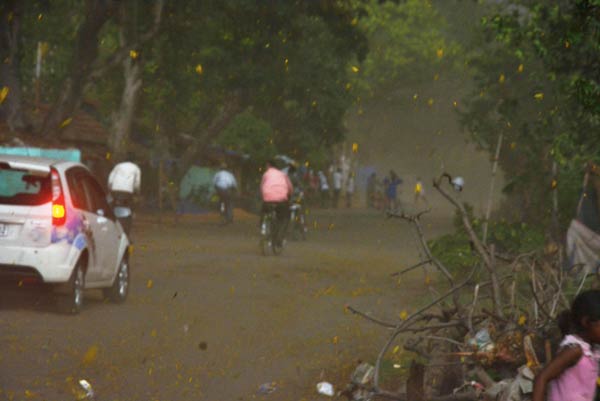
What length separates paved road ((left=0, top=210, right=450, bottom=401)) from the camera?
369 inches

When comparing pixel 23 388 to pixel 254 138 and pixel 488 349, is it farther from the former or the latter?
pixel 254 138

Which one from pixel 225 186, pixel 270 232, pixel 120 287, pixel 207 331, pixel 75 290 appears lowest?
pixel 207 331

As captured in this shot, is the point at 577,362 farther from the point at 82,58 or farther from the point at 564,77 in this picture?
the point at 82,58

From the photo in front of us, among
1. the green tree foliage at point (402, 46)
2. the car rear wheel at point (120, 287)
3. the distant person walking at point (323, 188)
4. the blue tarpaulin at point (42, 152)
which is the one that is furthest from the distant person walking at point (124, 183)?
the green tree foliage at point (402, 46)

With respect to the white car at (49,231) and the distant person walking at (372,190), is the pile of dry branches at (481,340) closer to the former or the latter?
the white car at (49,231)

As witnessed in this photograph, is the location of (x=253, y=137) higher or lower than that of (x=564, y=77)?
lower

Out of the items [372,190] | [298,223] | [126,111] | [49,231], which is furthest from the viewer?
[372,190]

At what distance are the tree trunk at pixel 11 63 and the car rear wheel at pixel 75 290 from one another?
15.9m

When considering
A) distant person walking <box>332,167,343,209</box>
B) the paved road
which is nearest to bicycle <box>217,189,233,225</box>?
the paved road

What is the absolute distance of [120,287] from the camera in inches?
592

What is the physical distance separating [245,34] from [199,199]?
14.8m

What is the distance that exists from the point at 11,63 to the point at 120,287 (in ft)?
50.2

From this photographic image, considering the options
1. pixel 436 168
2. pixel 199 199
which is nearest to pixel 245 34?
pixel 199 199

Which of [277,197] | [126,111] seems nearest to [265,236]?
[277,197]
